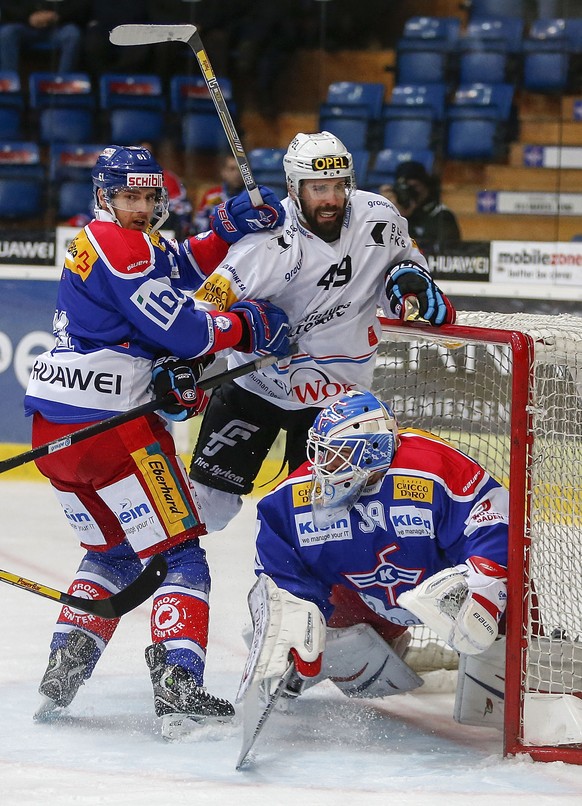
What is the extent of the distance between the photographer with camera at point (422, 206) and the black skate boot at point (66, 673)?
3224 mm

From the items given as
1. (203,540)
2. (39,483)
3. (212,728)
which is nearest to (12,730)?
(212,728)

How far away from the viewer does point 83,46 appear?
22.7 feet

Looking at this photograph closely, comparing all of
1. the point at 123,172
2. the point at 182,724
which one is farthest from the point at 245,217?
A: the point at 182,724

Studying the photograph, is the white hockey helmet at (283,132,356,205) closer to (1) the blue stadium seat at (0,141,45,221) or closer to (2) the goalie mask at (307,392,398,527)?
(2) the goalie mask at (307,392,398,527)

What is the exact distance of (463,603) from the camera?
2.40m

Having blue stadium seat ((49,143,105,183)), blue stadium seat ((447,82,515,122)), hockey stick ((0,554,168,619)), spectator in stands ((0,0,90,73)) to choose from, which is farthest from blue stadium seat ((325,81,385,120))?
hockey stick ((0,554,168,619))

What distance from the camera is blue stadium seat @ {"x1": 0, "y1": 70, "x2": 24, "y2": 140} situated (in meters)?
6.86

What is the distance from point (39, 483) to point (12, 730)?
2.81 m

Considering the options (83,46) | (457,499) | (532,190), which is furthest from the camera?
(83,46)

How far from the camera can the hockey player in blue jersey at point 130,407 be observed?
8.97 ft

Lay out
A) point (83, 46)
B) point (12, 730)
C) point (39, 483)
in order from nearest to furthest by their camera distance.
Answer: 1. point (12, 730)
2. point (39, 483)
3. point (83, 46)

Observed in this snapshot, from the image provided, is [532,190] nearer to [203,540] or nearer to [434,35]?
[434,35]

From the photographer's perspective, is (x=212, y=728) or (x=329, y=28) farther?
(x=329, y=28)

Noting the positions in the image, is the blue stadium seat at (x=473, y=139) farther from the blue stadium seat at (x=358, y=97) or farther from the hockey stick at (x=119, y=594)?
the hockey stick at (x=119, y=594)
